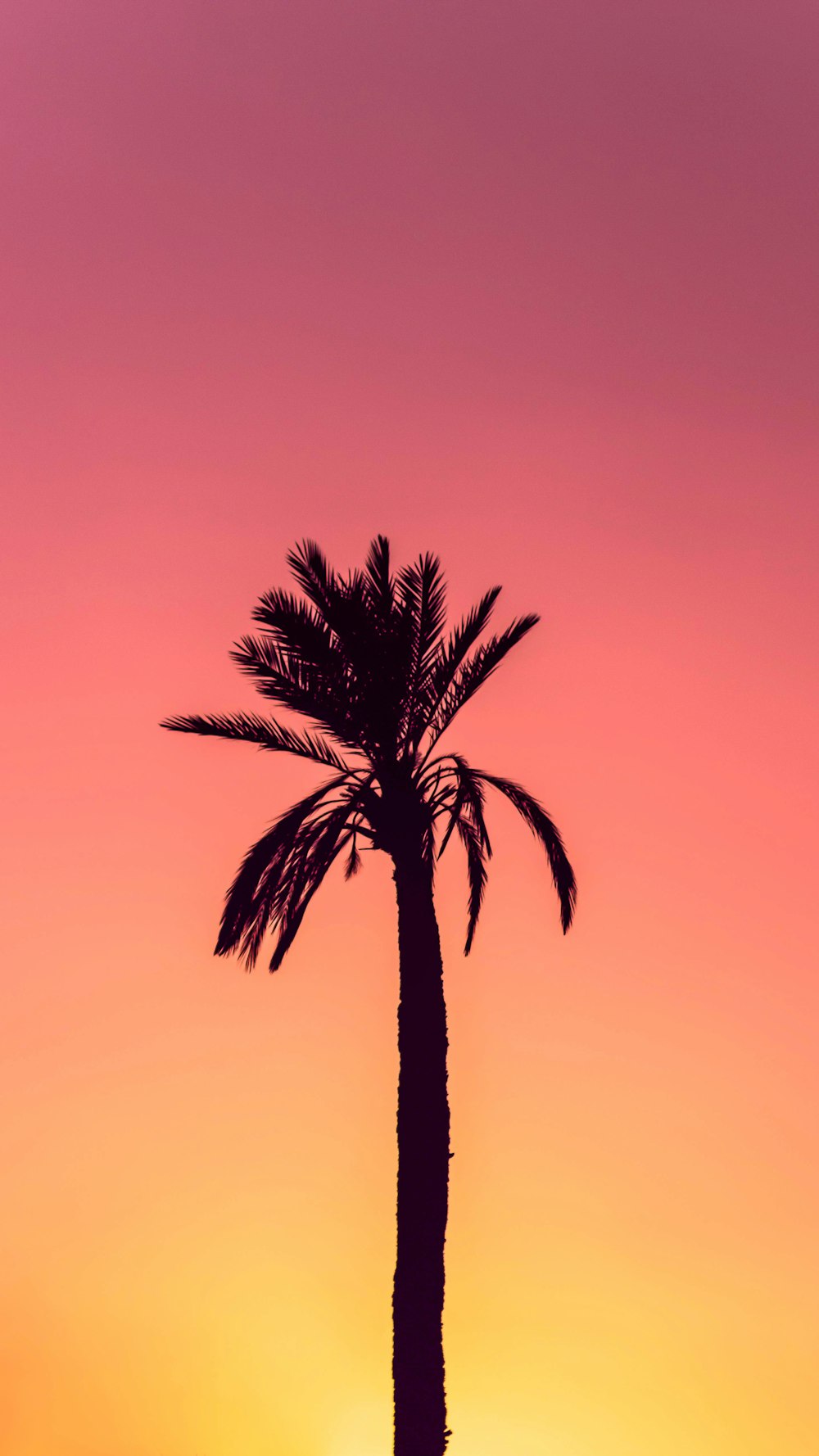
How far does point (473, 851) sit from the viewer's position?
18.2 meters

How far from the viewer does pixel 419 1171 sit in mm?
15086

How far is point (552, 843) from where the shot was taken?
691 inches

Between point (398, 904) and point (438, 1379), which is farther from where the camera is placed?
point (398, 904)

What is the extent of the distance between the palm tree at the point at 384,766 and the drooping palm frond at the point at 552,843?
3 centimetres

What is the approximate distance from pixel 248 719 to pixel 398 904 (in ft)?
9.49

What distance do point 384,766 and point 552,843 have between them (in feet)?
8.50

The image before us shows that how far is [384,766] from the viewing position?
16.5 m

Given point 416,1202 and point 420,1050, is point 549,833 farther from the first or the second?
point 416,1202

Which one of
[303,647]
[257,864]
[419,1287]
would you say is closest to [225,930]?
[257,864]

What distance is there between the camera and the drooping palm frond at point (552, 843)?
17312 millimetres

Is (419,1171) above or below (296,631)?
below

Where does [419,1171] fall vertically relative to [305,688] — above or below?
below

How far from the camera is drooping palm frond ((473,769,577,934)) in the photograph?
17312 millimetres

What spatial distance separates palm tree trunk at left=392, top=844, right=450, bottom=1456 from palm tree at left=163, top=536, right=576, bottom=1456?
0.02 meters
